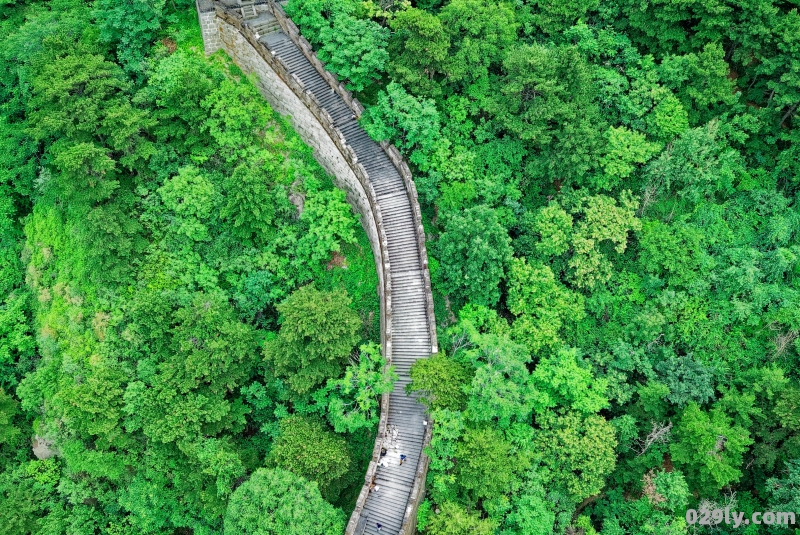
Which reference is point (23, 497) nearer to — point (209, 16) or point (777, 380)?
point (209, 16)

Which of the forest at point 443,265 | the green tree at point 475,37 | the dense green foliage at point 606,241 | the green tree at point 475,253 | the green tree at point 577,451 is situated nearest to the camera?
the green tree at point 577,451

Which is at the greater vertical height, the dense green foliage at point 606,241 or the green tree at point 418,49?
the green tree at point 418,49

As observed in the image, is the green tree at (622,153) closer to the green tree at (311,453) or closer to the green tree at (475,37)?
the green tree at (475,37)

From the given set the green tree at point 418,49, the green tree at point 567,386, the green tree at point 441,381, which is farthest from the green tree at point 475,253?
the green tree at point 418,49

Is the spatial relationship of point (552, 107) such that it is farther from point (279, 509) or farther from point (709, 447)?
point (279, 509)

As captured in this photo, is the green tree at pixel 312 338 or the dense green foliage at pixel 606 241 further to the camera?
the dense green foliage at pixel 606 241

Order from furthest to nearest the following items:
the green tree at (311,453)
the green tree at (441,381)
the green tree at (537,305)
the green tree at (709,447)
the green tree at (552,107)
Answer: the green tree at (552,107)
the green tree at (537,305)
the green tree at (709,447)
the green tree at (311,453)
the green tree at (441,381)

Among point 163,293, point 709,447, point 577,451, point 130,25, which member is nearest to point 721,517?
point 709,447
